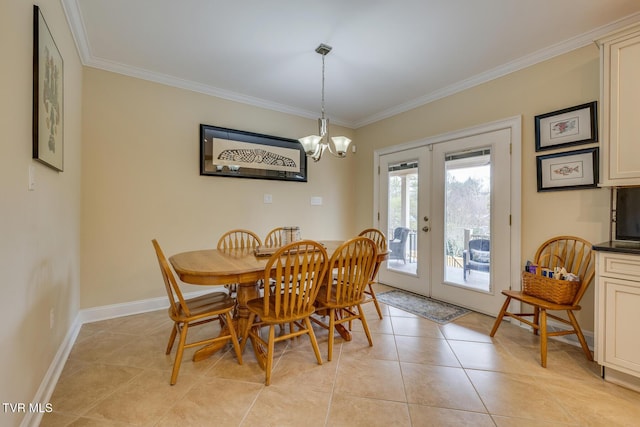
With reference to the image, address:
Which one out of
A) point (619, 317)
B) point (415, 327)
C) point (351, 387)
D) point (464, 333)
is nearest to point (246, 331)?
point (351, 387)

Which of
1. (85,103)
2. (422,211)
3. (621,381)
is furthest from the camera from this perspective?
(422,211)

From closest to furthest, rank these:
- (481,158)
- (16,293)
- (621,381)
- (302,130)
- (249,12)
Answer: (16,293)
(621,381)
(249,12)
(481,158)
(302,130)

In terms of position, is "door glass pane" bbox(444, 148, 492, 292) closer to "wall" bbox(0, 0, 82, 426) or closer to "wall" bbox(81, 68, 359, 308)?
"wall" bbox(81, 68, 359, 308)

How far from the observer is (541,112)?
2.46 m

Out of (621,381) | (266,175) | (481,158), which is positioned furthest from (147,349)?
(481,158)

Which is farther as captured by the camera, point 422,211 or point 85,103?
point 422,211

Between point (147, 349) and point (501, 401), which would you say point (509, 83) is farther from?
point (147, 349)

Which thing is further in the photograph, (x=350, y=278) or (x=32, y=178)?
(x=350, y=278)

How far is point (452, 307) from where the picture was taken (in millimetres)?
3047

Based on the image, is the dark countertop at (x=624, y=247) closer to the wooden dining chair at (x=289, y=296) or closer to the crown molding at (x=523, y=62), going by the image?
the crown molding at (x=523, y=62)

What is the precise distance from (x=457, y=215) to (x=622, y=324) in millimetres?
1596

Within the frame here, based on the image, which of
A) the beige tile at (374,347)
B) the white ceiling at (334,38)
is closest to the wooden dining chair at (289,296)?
the beige tile at (374,347)

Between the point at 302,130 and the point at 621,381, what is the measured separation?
3.83 meters

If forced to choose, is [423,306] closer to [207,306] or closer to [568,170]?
[568,170]
